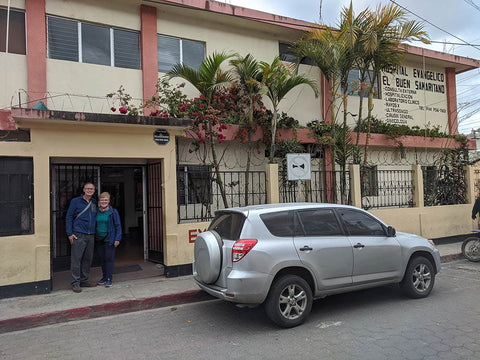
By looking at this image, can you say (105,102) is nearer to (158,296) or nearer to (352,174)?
(158,296)

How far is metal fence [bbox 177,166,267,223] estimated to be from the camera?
8508 millimetres

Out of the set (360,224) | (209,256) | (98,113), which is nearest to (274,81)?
(98,113)

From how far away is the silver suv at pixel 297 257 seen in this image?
4.59 m

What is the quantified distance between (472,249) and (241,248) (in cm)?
723

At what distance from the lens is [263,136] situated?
941 cm

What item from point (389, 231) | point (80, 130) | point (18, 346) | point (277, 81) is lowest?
point (18, 346)

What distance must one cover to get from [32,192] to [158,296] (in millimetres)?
2886

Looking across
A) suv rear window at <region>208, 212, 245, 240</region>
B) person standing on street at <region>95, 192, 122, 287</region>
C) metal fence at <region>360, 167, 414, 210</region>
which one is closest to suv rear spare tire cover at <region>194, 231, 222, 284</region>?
suv rear window at <region>208, 212, 245, 240</region>

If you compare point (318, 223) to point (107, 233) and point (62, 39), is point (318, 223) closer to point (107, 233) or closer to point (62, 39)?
point (107, 233)

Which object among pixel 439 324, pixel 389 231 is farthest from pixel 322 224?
pixel 439 324

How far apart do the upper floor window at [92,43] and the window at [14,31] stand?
507mm

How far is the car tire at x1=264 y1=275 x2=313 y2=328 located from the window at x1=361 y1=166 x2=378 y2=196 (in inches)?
261

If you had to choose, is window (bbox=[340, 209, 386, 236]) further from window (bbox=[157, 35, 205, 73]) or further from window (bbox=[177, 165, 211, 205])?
window (bbox=[157, 35, 205, 73])

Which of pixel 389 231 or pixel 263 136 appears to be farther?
pixel 263 136
